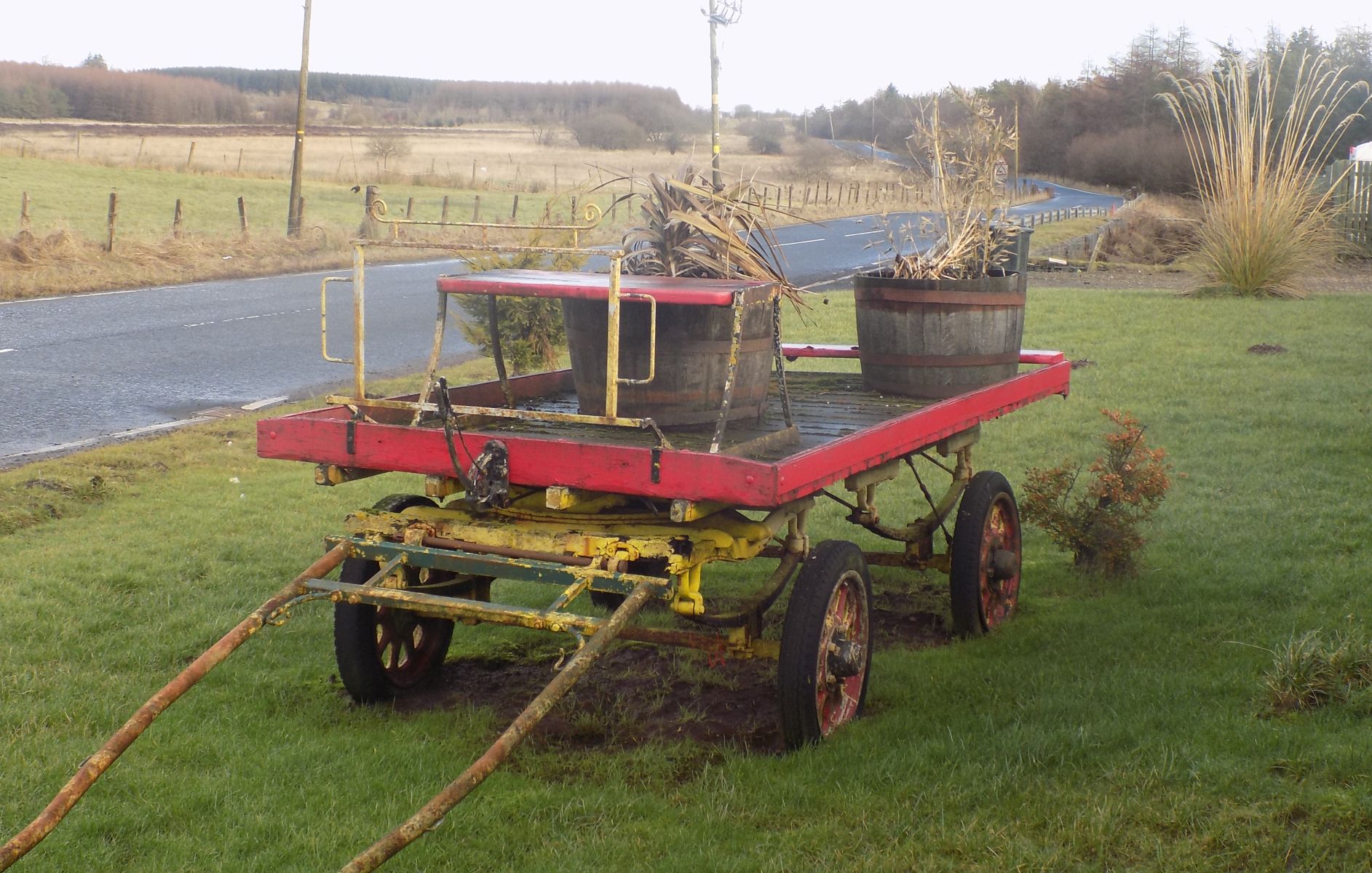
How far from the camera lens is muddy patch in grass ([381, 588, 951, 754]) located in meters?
4.80

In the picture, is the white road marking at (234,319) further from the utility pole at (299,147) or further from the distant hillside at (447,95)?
the distant hillside at (447,95)

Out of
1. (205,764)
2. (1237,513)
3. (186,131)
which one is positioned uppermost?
(186,131)

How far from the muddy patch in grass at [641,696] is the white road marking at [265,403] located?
6.12 metres

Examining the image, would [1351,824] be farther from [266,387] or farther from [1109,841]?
[266,387]

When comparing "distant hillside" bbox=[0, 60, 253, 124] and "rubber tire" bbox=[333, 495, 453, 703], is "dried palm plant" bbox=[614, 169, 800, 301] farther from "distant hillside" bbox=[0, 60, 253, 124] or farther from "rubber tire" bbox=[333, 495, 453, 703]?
"distant hillside" bbox=[0, 60, 253, 124]

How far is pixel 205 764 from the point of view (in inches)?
169

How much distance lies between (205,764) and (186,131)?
6706 centimetres

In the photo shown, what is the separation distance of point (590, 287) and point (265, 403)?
767cm

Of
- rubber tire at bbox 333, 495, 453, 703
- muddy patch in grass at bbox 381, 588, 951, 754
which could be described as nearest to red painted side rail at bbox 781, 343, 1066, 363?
muddy patch in grass at bbox 381, 588, 951, 754

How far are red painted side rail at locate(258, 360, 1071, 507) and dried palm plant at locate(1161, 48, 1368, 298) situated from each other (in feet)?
38.5

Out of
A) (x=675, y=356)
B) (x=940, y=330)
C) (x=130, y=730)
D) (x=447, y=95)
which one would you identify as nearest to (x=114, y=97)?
(x=447, y=95)

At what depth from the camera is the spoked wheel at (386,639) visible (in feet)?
15.6

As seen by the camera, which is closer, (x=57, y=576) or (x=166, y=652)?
(x=166, y=652)

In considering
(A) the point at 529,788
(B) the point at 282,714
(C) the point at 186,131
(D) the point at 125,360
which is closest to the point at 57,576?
(B) the point at 282,714
